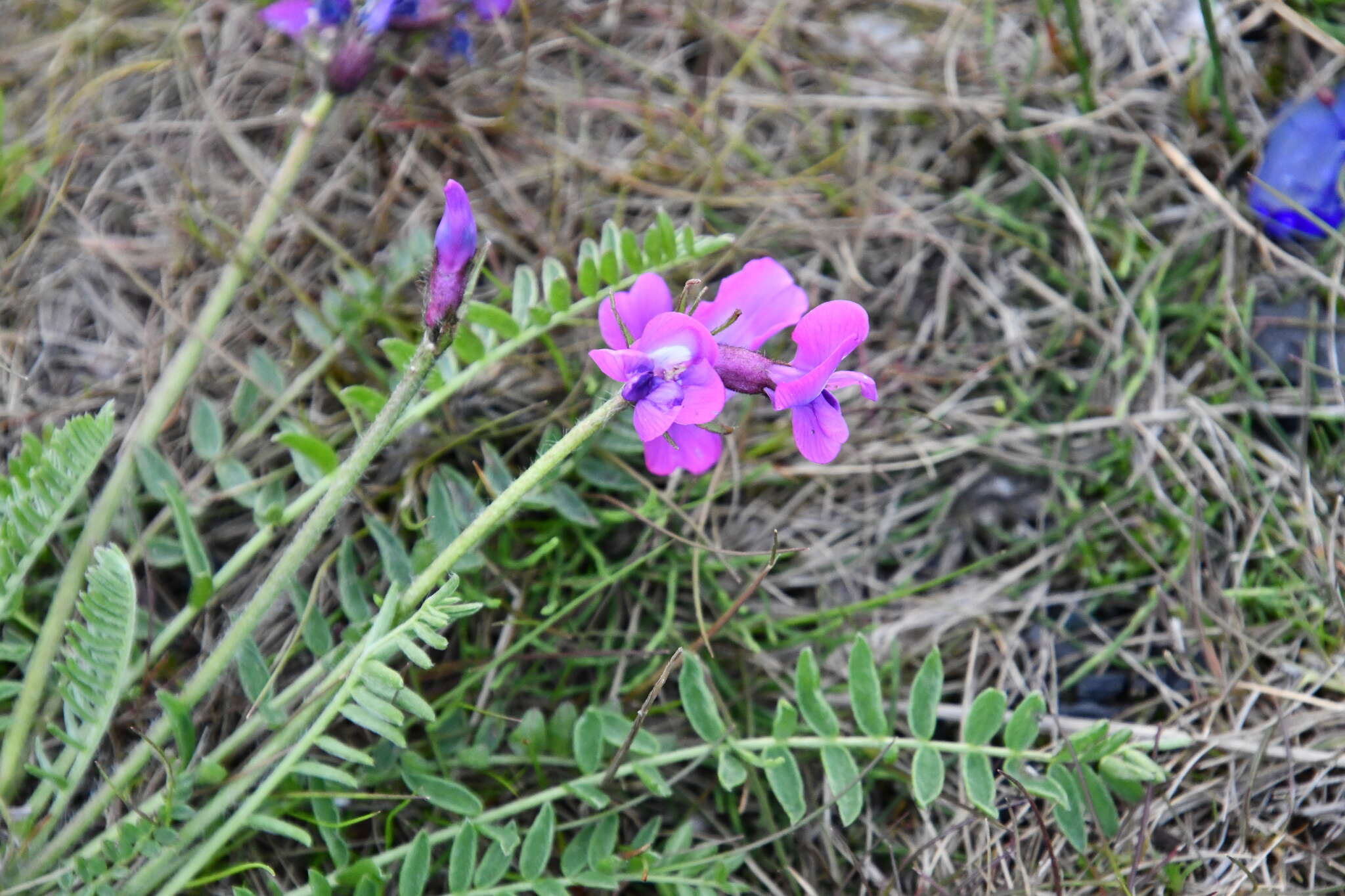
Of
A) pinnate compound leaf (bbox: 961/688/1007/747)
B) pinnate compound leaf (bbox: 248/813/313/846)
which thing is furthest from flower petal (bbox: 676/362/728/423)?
pinnate compound leaf (bbox: 248/813/313/846)

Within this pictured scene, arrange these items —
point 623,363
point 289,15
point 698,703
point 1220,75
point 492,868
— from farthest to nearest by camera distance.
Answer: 1. point 1220,75
2. point 289,15
3. point 698,703
4. point 492,868
5. point 623,363

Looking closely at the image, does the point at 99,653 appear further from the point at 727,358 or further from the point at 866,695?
the point at 866,695

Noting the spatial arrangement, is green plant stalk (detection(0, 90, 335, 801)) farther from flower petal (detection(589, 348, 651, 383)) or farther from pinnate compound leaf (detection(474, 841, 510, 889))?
flower petal (detection(589, 348, 651, 383))

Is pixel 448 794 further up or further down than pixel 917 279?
further down

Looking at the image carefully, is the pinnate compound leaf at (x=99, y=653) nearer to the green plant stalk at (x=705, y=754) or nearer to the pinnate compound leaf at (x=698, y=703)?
the green plant stalk at (x=705, y=754)

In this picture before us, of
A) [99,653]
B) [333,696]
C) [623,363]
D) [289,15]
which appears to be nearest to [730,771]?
[333,696]

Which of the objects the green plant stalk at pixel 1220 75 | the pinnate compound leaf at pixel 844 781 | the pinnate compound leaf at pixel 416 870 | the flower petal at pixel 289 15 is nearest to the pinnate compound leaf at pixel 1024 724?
the pinnate compound leaf at pixel 844 781

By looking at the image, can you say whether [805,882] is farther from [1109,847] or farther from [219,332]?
[219,332]
